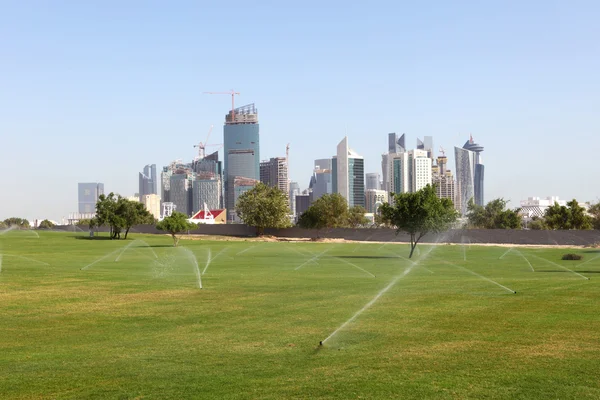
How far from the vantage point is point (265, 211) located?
480 ft

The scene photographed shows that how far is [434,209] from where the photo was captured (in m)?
66.0

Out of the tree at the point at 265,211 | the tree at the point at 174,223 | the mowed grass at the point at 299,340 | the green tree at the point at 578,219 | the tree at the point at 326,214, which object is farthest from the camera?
the tree at the point at 326,214

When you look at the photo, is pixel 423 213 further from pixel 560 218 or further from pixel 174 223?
pixel 560 218

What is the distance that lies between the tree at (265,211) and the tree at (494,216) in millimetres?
56735

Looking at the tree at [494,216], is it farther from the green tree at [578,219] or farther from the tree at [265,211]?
the tree at [265,211]

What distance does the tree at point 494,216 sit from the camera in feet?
545

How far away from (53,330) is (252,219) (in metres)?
127

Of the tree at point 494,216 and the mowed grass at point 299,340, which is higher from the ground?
the tree at point 494,216

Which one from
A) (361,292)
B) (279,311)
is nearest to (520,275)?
(361,292)

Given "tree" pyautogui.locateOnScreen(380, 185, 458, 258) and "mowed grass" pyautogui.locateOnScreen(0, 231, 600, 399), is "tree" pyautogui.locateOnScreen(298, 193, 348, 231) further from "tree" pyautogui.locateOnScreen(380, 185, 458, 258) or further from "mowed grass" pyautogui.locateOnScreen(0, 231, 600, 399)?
"mowed grass" pyautogui.locateOnScreen(0, 231, 600, 399)

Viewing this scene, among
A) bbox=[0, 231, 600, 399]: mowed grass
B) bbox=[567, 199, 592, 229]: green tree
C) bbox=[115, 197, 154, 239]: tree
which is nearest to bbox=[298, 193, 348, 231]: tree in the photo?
bbox=[115, 197, 154, 239]: tree

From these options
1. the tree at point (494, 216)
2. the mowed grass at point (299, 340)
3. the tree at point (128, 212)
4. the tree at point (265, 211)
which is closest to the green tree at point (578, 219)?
the tree at point (494, 216)

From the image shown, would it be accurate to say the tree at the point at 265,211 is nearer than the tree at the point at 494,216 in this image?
Yes

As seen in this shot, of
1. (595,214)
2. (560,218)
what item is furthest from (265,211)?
(595,214)
